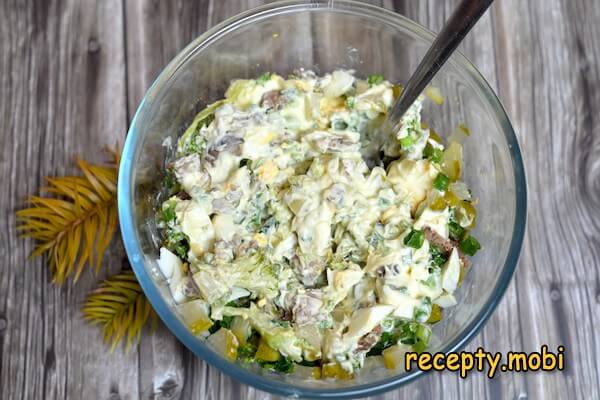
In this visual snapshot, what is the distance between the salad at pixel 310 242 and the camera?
150 centimetres

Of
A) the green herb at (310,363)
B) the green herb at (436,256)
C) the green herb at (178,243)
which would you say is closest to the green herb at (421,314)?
the green herb at (436,256)

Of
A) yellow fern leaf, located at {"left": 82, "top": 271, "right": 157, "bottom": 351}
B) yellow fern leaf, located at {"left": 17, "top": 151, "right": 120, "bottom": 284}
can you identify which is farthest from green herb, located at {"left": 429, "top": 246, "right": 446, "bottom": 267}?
yellow fern leaf, located at {"left": 17, "top": 151, "right": 120, "bottom": 284}

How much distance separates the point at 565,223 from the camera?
1.87 meters

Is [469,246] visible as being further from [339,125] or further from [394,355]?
[339,125]

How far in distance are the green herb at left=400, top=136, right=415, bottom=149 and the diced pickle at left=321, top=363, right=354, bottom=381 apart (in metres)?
0.55

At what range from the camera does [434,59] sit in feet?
4.44

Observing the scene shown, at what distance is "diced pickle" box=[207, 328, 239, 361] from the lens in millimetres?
1534

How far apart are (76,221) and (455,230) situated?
3.46 ft

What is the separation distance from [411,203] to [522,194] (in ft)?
0.85

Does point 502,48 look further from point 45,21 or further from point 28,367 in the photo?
point 28,367

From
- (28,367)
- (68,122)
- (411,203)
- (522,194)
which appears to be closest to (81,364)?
(28,367)

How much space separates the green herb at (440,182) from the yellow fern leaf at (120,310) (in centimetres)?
84

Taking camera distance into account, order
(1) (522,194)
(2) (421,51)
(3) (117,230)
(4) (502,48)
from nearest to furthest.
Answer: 1. (1) (522,194)
2. (2) (421,51)
3. (3) (117,230)
4. (4) (502,48)

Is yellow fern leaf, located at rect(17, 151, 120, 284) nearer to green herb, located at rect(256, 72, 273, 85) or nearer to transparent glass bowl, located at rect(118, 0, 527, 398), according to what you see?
transparent glass bowl, located at rect(118, 0, 527, 398)
